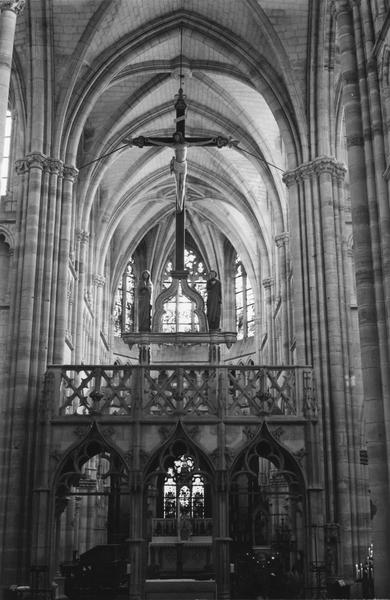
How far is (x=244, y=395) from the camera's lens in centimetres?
1784

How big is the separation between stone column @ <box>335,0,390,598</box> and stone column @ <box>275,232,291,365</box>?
12.7 m

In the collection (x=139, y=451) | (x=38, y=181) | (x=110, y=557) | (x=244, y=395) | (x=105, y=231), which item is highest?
(x=105, y=231)

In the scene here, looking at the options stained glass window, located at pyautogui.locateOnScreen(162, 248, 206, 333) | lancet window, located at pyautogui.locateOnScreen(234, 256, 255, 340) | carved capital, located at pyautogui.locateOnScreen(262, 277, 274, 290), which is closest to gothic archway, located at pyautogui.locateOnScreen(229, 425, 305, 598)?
carved capital, located at pyautogui.locateOnScreen(262, 277, 274, 290)

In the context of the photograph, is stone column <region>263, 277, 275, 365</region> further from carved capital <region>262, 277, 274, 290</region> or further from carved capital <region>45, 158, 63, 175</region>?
carved capital <region>45, 158, 63, 175</region>

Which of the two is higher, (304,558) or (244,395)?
(244,395)

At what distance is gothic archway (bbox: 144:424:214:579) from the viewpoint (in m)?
17.3

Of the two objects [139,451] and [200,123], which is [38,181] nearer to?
[139,451]

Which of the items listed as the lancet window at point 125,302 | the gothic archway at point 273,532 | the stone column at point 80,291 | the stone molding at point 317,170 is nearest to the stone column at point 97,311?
the stone column at point 80,291

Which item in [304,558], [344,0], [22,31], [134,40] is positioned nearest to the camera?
[344,0]

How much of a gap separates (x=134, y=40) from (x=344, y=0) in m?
9.59

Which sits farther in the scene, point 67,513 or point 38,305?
point 67,513

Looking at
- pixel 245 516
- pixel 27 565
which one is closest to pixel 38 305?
pixel 27 565

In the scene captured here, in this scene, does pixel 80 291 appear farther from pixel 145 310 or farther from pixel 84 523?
pixel 84 523

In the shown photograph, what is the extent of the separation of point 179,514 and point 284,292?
8006mm
